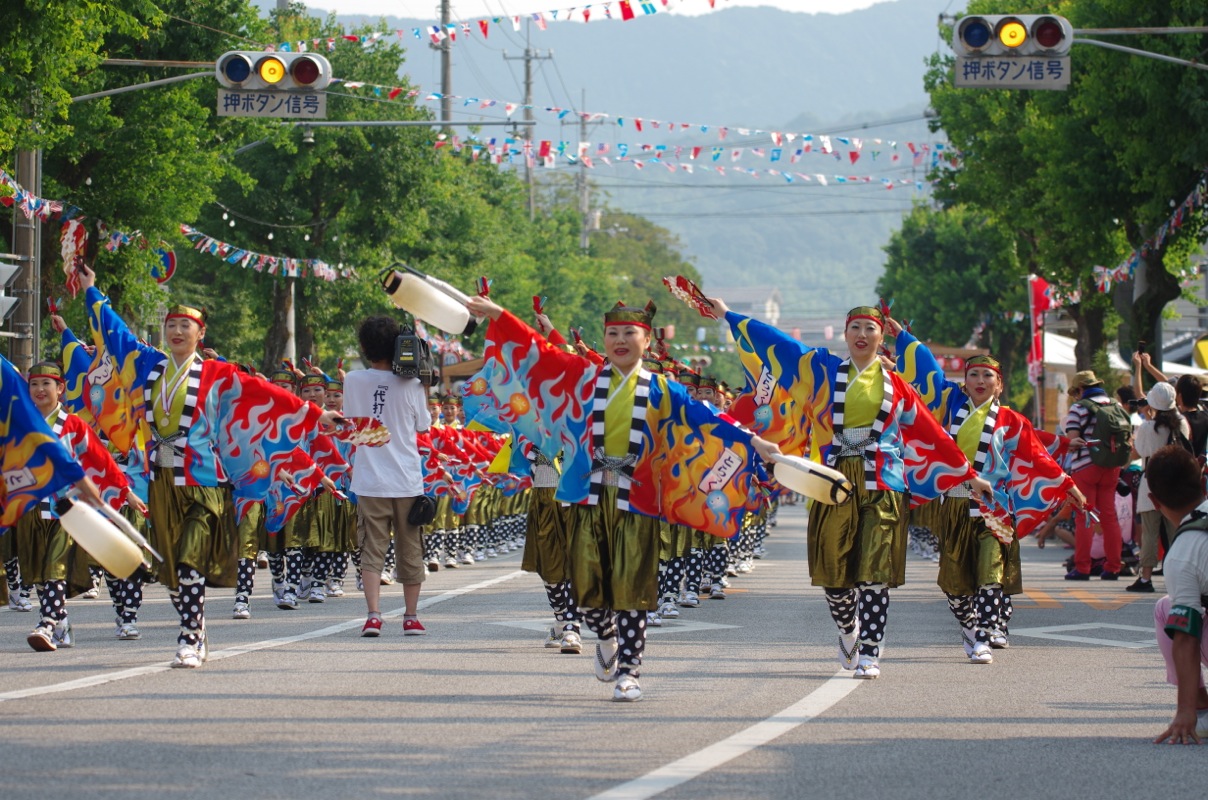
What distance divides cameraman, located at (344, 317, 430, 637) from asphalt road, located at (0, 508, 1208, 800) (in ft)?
1.35

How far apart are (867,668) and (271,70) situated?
10.7 metres

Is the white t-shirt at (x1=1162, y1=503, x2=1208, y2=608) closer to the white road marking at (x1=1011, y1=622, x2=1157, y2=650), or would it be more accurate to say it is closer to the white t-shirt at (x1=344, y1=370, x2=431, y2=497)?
the white road marking at (x1=1011, y1=622, x2=1157, y2=650)

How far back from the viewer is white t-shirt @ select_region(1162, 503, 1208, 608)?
7484mm

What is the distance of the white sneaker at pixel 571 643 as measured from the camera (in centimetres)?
1131

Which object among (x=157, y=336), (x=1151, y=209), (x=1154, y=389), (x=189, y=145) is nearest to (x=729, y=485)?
(x=1154, y=389)

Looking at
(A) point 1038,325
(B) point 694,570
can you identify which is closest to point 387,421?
(B) point 694,570

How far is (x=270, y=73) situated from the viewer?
18.5 m

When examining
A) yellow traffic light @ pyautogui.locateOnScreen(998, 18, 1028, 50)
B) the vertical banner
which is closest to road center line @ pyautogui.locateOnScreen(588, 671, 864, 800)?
yellow traffic light @ pyautogui.locateOnScreen(998, 18, 1028, 50)

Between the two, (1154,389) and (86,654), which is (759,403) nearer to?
(86,654)

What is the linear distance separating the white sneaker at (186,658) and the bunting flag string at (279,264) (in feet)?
80.8

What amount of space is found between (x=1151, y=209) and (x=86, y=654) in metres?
20.3

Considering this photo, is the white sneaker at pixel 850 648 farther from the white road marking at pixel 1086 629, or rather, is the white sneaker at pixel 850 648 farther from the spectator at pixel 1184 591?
the white road marking at pixel 1086 629

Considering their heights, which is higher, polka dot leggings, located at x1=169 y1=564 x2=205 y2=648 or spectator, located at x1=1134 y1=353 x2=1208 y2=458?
spectator, located at x1=1134 y1=353 x2=1208 y2=458

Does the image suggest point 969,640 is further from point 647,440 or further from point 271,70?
point 271,70
